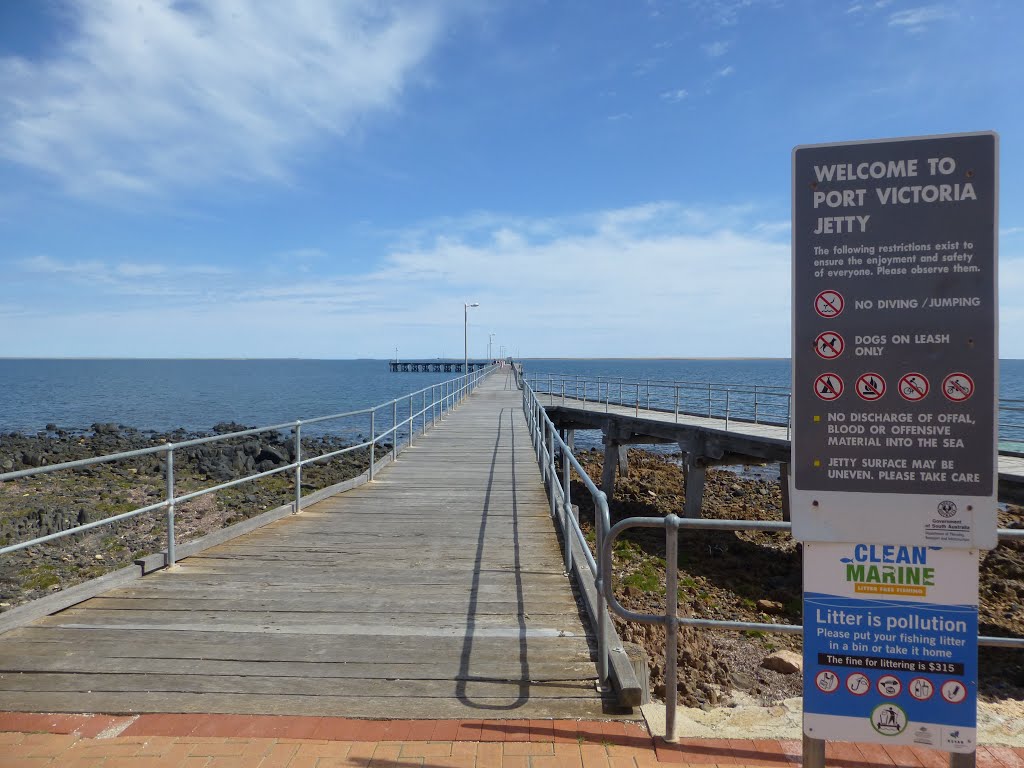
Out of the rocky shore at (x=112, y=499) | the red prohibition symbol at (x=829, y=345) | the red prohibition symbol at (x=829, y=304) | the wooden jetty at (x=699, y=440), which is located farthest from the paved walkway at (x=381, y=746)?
the wooden jetty at (x=699, y=440)

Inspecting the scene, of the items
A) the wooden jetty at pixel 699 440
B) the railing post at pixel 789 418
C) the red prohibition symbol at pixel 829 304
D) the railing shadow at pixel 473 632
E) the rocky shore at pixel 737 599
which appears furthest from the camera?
the wooden jetty at pixel 699 440

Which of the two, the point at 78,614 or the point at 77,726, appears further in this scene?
the point at 78,614

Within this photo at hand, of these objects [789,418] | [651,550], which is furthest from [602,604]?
[651,550]

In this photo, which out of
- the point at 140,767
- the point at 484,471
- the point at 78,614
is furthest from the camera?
the point at 484,471

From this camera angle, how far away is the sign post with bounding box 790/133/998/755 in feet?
7.90

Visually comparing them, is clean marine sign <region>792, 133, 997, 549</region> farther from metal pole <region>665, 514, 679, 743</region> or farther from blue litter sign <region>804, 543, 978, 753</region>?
metal pole <region>665, 514, 679, 743</region>

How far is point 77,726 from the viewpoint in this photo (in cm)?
313

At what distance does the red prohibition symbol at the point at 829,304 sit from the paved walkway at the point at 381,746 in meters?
1.93

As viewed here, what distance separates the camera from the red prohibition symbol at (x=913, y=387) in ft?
7.98

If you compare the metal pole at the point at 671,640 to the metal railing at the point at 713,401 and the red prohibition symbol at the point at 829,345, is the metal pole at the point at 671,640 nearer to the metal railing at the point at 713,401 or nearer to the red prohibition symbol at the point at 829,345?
the metal railing at the point at 713,401

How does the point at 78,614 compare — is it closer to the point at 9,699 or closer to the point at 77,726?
the point at 9,699

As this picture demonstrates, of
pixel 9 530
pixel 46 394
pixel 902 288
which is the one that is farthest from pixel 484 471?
pixel 46 394

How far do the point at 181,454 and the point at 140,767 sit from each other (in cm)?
2866

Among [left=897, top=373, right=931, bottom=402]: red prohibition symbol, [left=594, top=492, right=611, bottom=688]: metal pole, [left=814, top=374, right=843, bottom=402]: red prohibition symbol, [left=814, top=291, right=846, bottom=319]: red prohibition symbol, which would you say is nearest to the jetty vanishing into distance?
[left=594, top=492, right=611, bottom=688]: metal pole
